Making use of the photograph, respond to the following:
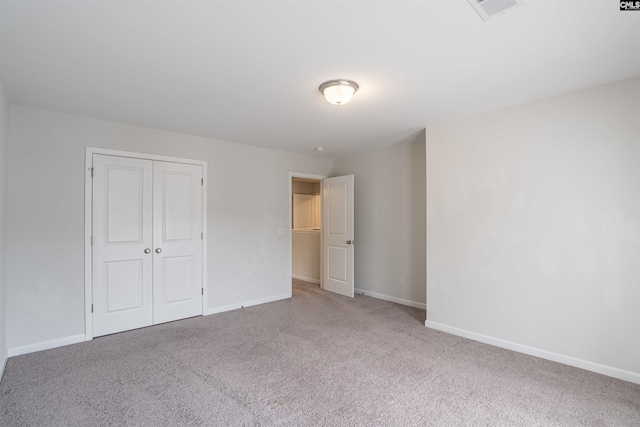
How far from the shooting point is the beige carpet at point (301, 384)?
6.71ft

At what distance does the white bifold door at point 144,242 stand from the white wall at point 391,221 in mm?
2605

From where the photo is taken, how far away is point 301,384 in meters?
2.44

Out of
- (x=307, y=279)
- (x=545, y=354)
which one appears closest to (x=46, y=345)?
(x=307, y=279)

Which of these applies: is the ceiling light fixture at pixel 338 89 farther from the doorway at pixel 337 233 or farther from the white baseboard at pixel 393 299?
the white baseboard at pixel 393 299

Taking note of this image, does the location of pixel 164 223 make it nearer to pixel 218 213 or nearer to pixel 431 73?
pixel 218 213

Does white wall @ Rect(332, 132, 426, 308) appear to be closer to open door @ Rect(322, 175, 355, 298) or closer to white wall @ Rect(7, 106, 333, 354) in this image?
open door @ Rect(322, 175, 355, 298)

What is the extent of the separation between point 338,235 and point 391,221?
3.08 feet

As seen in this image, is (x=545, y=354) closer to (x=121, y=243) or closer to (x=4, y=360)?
(x=121, y=243)

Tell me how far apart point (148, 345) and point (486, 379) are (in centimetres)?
315

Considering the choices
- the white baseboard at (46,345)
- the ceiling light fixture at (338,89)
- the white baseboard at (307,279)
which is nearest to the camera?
the ceiling light fixture at (338,89)

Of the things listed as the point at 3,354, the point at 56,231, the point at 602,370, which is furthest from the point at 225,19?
the point at 602,370

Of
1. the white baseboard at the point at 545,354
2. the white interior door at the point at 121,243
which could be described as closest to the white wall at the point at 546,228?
the white baseboard at the point at 545,354

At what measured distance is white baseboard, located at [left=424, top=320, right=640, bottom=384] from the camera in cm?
252

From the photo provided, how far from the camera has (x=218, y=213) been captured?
14.4 feet
